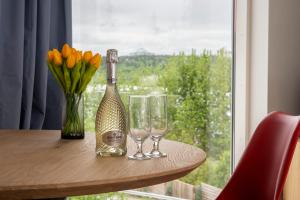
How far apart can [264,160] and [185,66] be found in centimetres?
131

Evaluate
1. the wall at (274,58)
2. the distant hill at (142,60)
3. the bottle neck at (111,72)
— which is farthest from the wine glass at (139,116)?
the distant hill at (142,60)

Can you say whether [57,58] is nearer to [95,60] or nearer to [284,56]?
[95,60]

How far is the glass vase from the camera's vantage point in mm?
1668

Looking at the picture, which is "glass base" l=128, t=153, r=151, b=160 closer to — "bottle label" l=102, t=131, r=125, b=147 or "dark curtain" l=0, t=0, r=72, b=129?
"bottle label" l=102, t=131, r=125, b=147

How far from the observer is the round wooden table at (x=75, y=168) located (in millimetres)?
998

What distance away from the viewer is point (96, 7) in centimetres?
290

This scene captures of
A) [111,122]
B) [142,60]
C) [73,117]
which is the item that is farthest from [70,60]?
[142,60]

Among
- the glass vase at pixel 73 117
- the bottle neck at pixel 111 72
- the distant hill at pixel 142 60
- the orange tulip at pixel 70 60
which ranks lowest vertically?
the glass vase at pixel 73 117

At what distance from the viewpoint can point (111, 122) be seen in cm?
137

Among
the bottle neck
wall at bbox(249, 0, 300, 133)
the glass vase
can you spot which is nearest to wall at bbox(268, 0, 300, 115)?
wall at bbox(249, 0, 300, 133)

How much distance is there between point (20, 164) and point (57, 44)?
1.59m

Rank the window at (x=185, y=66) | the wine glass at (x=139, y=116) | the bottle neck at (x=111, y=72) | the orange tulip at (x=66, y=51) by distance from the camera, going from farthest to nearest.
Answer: the window at (x=185, y=66) < the orange tulip at (x=66, y=51) < the bottle neck at (x=111, y=72) < the wine glass at (x=139, y=116)

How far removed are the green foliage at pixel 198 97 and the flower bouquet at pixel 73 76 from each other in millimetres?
1156

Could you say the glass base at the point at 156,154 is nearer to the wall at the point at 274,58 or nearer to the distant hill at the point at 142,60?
the wall at the point at 274,58
